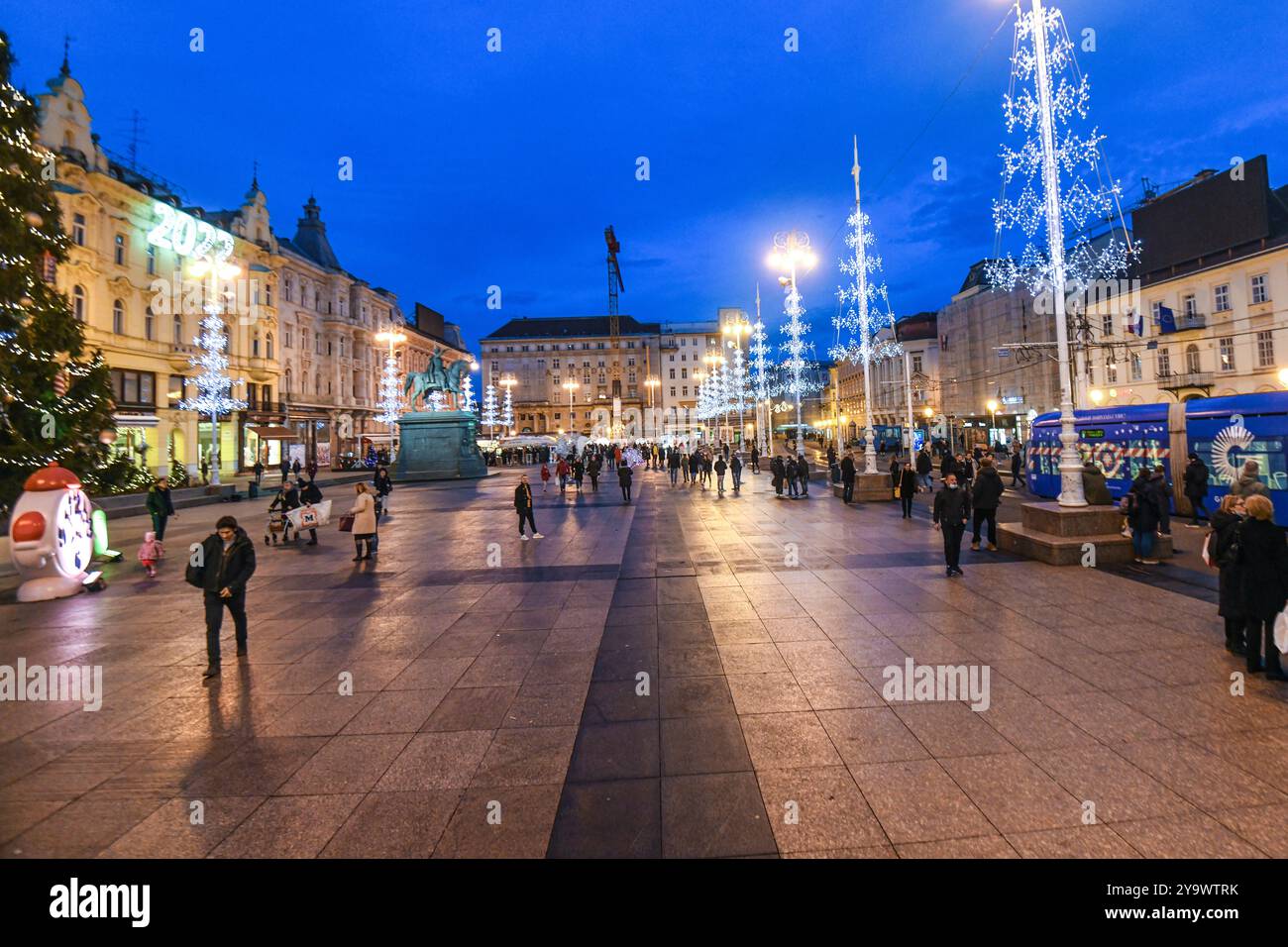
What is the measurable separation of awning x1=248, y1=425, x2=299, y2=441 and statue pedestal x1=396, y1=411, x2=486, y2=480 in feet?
49.4

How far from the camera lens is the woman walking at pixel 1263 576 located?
5082 mm

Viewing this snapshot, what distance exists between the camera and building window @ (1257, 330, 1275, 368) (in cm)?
3059

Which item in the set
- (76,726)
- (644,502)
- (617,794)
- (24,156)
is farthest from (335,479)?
(617,794)

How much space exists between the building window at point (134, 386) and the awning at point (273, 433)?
938 cm

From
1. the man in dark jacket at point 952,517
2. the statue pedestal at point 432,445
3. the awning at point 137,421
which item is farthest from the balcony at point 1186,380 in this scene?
the awning at point 137,421

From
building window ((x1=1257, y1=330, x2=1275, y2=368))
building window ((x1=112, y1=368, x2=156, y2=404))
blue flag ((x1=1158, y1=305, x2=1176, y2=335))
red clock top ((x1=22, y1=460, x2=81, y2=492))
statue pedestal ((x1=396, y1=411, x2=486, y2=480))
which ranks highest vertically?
blue flag ((x1=1158, y1=305, x2=1176, y2=335))

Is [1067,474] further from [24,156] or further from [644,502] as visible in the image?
[24,156]

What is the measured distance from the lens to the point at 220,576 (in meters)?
6.25

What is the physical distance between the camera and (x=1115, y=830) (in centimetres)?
327

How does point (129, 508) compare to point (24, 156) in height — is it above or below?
below

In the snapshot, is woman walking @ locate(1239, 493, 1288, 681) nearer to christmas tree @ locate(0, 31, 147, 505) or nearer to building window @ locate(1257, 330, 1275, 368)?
christmas tree @ locate(0, 31, 147, 505)

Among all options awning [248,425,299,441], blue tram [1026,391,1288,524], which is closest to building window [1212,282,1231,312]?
blue tram [1026,391,1288,524]

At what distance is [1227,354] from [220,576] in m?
45.9
